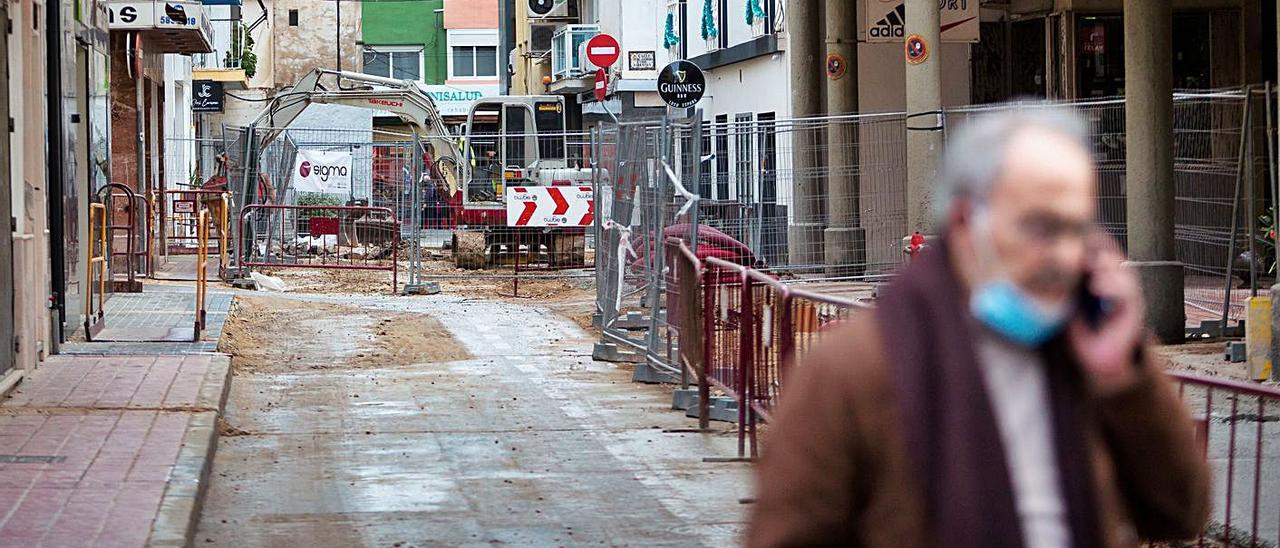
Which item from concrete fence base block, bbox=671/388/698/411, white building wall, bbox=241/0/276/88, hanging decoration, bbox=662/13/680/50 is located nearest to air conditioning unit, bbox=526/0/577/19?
white building wall, bbox=241/0/276/88

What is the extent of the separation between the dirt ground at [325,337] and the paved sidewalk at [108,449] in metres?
1.40

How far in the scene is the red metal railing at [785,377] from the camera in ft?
17.6

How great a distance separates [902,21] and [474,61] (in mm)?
49665

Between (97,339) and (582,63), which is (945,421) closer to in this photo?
(97,339)

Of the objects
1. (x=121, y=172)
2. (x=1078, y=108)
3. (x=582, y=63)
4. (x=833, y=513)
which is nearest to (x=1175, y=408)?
(x=833, y=513)

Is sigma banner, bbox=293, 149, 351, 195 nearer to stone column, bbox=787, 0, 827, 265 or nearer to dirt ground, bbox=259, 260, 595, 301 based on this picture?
dirt ground, bbox=259, 260, 595, 301

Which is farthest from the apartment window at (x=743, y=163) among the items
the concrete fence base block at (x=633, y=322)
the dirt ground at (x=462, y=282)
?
the concrete fence base block at (x=633, y=322)

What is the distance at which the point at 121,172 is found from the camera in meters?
24.4

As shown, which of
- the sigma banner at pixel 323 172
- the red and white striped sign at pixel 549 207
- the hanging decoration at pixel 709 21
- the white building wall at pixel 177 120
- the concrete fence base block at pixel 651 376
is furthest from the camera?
the hanging decoration at pixel 709 21

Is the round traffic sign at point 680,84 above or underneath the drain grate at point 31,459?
above

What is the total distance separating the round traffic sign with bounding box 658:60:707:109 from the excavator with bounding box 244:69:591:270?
3.11 metres

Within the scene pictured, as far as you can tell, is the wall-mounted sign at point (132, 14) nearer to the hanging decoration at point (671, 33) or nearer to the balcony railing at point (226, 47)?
the hanging decoration at point (671, 33)

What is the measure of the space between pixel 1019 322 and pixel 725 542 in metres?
5.26

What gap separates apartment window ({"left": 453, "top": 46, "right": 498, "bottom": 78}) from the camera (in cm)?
6988
